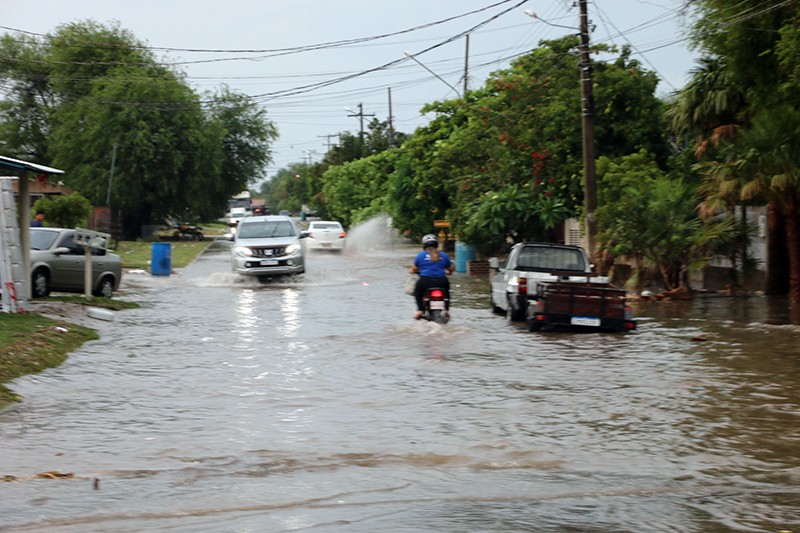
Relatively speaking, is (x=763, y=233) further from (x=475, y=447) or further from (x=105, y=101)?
(x=105, y=101)

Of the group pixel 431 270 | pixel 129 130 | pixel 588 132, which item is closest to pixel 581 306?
pixel 431 270

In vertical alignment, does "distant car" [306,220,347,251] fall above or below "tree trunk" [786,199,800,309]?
above

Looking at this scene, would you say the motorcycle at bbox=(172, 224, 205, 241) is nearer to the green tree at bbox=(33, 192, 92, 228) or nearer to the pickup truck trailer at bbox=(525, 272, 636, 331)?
the green tree at bbox=(33, 192, 92, 228)

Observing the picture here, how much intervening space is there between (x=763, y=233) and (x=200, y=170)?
147 ft

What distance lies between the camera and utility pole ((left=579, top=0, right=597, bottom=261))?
2747 cm

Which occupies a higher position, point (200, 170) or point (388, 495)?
point (200, 170)

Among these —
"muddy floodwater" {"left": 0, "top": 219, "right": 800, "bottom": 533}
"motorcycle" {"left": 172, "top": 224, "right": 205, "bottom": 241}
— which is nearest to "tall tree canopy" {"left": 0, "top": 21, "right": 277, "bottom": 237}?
"motorcycle" {"left": 172, "top": 224, "right": 205, "bottom": 241}

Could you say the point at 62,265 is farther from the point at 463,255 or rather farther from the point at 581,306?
the point at 463,255

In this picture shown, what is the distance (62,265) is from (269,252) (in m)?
8.15

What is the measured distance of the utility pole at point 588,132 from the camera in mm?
27469

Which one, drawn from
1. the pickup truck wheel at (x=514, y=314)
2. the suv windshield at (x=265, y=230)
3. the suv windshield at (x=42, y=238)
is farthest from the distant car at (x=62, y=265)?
the pickup truck wheel at (x=514, y=314)

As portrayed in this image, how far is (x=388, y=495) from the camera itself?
7.47 metres

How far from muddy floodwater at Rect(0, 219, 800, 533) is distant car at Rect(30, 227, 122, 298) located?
405 centimetres

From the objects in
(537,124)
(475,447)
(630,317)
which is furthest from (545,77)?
(475,447)
